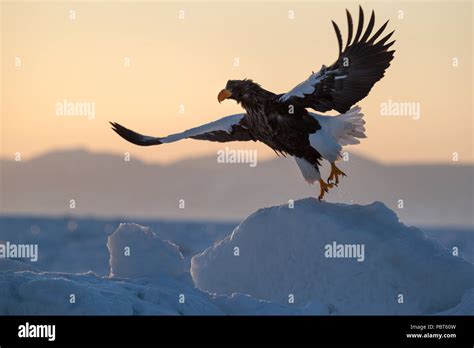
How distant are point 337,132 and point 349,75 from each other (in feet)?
3.01

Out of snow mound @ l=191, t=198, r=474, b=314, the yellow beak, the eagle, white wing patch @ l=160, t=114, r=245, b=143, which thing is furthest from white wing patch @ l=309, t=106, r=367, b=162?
white wing patch @ l=160, t=114, r=245, b=143

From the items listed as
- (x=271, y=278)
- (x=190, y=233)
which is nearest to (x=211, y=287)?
(x=271, y=278)

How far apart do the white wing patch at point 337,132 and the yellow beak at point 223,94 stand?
1564mm

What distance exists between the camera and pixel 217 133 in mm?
15531

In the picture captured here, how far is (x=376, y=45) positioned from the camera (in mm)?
14203

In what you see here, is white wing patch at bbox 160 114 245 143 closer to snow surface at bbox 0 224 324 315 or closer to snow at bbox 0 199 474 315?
snow at bbox 0 199 474 315

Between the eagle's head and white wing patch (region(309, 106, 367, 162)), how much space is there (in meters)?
1.01

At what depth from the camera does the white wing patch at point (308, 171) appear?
13945mm

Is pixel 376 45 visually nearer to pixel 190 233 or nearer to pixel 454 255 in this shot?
pixel 454 255

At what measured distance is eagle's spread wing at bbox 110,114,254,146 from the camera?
49.8 ft

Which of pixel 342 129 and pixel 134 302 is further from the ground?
pixel 342 129

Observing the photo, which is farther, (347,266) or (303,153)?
(303,153)
